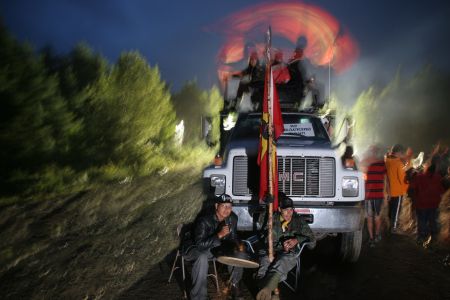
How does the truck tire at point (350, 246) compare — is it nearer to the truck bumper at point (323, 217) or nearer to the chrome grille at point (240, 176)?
the truck bumper at point (323, 217)

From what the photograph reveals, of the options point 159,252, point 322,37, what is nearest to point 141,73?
point 322,37

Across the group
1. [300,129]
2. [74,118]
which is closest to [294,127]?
[300,129]

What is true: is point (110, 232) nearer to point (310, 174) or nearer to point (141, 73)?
point (310, 174)

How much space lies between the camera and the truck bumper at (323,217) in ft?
18.4

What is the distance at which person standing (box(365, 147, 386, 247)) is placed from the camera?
7332 mm

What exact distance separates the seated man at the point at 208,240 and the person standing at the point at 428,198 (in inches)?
164

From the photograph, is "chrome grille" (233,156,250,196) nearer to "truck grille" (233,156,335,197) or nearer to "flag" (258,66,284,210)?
"truck grille" (233,156,335,197)

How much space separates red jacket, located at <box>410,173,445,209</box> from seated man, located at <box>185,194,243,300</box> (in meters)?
4.14

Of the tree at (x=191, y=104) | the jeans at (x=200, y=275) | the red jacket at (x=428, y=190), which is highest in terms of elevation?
the tree at (x=191, y=104)

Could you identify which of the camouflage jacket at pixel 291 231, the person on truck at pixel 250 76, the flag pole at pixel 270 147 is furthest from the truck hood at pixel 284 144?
the person on truck at pixel 250 76

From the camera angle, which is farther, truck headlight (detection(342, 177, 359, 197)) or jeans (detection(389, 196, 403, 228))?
jeans (detection(389, 196, 403, 228))

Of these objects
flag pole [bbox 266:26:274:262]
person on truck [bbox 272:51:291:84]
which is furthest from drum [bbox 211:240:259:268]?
person on truck [bbox 272:51:291:84]

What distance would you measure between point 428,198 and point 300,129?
2682 mm

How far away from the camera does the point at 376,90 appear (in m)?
41.3
